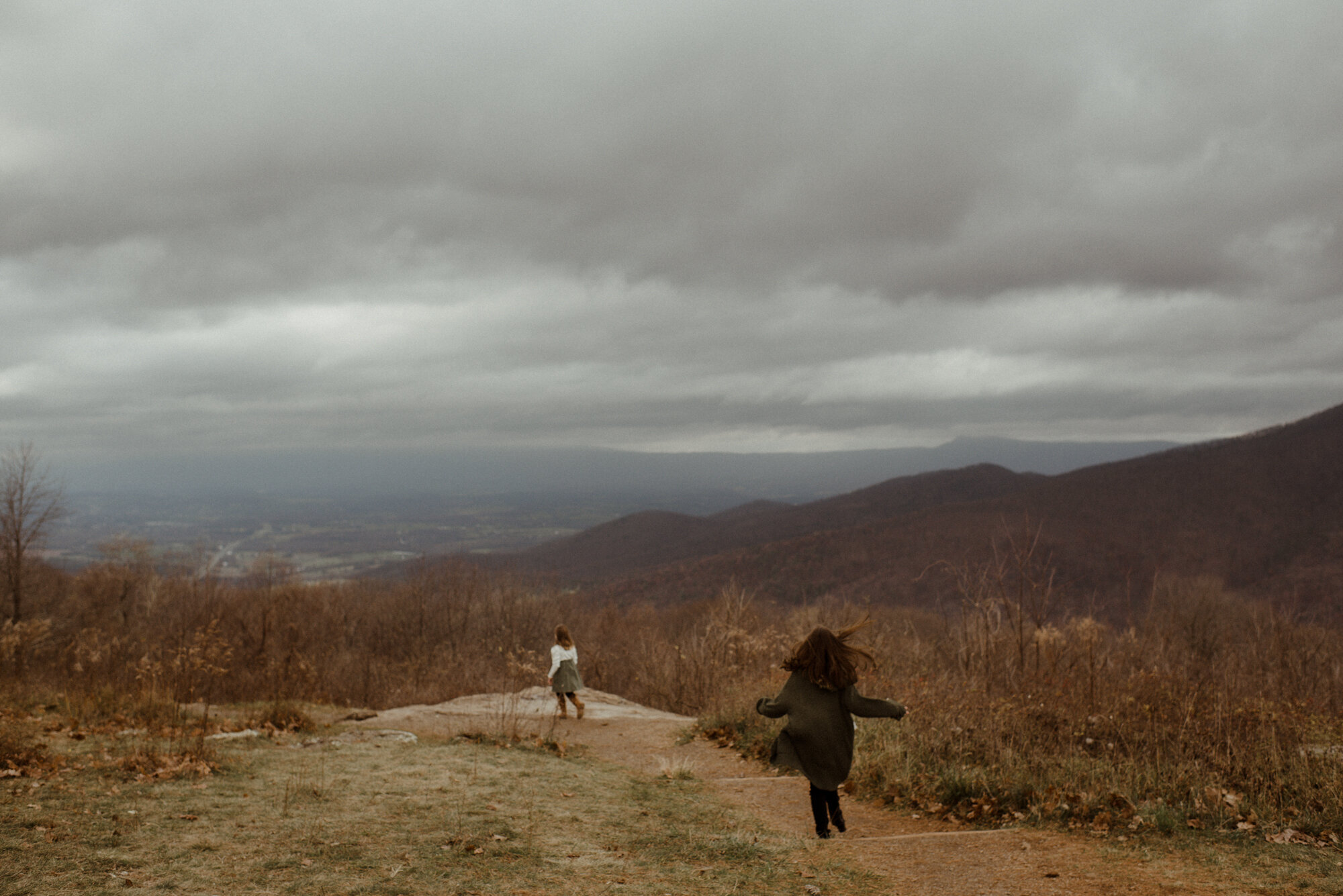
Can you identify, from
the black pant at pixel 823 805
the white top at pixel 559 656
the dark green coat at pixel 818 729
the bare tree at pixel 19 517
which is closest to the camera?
the dark green coat at pixel 818 729

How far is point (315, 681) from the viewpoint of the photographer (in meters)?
25.4

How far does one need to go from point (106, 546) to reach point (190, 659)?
45.3 metres

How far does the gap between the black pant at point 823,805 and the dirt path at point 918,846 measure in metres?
0.22

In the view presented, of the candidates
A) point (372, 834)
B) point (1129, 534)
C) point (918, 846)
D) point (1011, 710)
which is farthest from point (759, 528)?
point (372, 834)

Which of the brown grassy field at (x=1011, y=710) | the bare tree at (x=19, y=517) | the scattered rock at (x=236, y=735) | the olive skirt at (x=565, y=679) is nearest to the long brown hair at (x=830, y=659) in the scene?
the brown grassy field at (x=1011, y=710)

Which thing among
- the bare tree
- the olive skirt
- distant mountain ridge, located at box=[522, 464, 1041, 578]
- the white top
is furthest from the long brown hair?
distant mountain ridge, located at box=[522, 464, 1041, 578]

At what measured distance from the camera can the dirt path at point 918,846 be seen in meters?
6.22

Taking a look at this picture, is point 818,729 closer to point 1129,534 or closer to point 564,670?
point 564,670

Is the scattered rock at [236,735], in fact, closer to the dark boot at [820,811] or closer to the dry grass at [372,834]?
the dry grass at [372,834]

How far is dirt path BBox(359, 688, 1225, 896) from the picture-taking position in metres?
6.22

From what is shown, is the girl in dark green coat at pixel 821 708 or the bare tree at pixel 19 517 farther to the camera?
the bare tree at pixel 19 517

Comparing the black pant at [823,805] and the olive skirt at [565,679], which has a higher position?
the black pant at [823,805]

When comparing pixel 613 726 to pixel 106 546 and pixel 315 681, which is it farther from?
pixel 106 546

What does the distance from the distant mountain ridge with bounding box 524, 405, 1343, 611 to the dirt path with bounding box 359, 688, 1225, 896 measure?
86735mm
